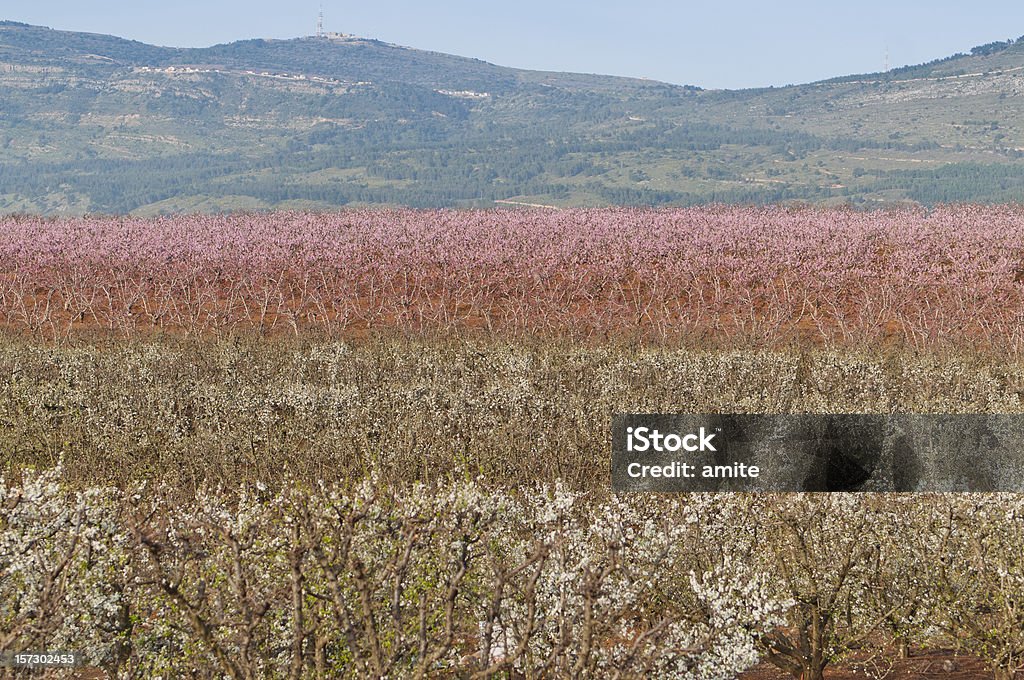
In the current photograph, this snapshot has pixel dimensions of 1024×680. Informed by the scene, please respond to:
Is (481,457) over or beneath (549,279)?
over

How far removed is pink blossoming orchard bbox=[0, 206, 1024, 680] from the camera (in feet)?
29.2

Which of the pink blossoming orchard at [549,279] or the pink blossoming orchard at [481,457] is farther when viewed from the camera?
the pink blossoming orchard at [549,279]

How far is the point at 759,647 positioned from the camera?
11297 mm

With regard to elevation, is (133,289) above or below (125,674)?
below

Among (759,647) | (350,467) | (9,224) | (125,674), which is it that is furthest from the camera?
(9,224)

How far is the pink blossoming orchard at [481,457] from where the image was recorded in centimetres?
891

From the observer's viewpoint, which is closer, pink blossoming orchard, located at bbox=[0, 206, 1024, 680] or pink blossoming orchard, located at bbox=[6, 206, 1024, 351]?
pink blossoming orchard, located at bbox=[0, 206, 1024, 680]

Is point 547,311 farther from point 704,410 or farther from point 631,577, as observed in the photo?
point 631,577

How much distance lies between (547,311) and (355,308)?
705 cm

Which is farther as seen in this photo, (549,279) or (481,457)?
(549,279)

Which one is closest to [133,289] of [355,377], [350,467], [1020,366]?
[355,377]

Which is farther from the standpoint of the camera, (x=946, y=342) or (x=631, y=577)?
(x=946, y=342)

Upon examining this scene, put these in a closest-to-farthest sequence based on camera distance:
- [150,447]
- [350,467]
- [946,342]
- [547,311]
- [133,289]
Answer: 1. [350,467]
2. [150,447]
3. [946,342]
4. [547,311]
5. [133,289]

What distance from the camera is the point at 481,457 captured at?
1720cm
